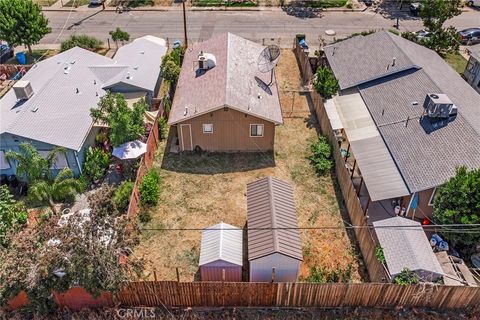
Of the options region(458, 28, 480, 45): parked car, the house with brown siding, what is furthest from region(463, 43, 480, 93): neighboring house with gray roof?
the house with brown siding

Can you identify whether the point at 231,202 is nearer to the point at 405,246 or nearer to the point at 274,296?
the point at 274,296

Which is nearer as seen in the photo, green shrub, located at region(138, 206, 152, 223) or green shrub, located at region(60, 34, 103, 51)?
green shrub, located at region(138, 206, 152, 223)

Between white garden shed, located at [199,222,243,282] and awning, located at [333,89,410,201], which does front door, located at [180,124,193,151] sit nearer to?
white garden shed, located at [199,222,243,282]

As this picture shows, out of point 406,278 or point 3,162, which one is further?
point 3,162

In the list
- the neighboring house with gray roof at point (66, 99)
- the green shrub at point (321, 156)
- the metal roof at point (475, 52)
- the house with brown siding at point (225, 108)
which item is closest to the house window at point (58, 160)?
the neighboring house with gray roof at point (66, 99)

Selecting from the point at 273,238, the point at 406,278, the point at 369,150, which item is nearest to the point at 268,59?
the point at 369,150

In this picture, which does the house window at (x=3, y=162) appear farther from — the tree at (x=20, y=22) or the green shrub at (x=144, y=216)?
the tree at (x=20, y=22)
